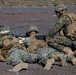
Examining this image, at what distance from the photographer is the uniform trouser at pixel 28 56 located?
464 inches

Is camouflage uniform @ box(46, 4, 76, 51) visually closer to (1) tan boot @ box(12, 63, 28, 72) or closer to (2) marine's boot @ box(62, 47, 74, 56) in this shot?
(2) marine's boot @ box(62, 47, 74, 56)

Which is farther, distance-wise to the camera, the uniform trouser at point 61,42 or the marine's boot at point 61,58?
the uniform trouser at point 61,42

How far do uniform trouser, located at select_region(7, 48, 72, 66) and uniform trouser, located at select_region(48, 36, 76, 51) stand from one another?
50 centimetres

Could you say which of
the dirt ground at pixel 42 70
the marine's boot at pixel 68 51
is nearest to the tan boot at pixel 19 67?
the dirt ground at pixel 42 70

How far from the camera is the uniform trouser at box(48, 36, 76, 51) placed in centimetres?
1293

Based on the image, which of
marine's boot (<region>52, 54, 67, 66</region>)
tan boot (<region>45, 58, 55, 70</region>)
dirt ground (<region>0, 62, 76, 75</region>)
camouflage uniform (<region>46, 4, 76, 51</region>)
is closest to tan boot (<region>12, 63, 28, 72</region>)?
dirt ground (<region>0, 62, 76, 75</region>)

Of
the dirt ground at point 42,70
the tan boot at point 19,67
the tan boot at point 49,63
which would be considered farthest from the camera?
the tan boot at point 49,63

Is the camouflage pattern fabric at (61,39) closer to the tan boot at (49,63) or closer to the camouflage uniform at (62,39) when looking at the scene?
the camouflage uniform at (62,39)

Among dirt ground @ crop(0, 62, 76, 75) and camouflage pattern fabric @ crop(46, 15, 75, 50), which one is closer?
dirt ground @ crop(0, 62, 76, 75)

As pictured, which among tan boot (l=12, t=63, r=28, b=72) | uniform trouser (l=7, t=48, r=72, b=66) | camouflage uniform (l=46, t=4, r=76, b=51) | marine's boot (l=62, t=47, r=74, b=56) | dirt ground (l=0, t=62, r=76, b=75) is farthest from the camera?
camouflage uniform (l=46, t=4, r=76, b=51)

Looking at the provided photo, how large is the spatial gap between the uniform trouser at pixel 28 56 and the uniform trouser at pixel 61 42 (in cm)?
50

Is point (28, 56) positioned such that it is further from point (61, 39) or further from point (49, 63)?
point (61, 39)

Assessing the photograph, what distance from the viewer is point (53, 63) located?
38.3 ft

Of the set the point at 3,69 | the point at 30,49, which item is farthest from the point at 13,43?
the point at 3,69
